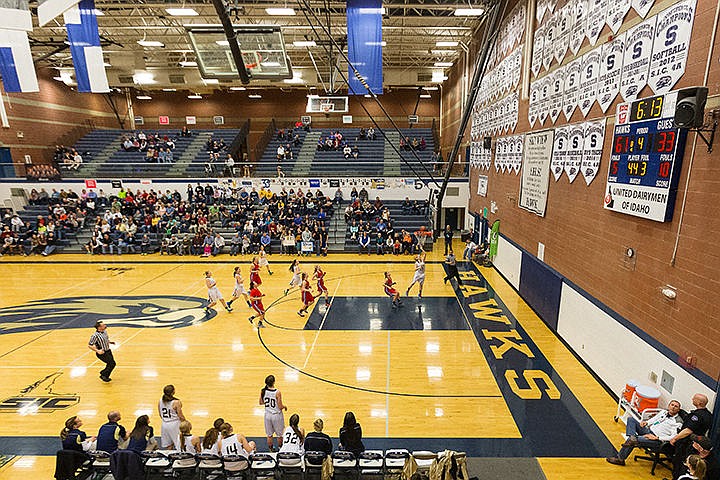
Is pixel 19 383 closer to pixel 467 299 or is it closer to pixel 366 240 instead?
pixel 467 299

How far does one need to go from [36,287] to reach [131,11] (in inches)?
559

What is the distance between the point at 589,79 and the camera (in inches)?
348

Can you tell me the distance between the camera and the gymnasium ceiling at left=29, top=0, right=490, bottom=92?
18.0 m

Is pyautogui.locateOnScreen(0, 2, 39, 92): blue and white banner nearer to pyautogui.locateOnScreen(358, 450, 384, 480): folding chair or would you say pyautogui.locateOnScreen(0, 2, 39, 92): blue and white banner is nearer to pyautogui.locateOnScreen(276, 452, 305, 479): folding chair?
pyautogui.locateOnScreen(276, 452, 305, 479): folding chair

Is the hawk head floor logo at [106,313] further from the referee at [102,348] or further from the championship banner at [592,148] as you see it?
the championship banner at [592,148]

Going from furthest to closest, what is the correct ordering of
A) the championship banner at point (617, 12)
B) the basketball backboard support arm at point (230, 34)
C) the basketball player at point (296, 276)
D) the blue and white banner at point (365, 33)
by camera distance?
1. the basketball player at point (296, 276)
2. the blue and white banner at point (365, 33)
3. the championship banner at point (617, 12)
4. the basketball backboard support arm at point (230, 34)

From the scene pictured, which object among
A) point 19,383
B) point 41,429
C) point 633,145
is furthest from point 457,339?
point 19,383

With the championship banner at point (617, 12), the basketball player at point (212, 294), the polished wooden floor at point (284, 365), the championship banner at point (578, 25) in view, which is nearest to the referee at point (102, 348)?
the polished wooden floor at point (284, 365)

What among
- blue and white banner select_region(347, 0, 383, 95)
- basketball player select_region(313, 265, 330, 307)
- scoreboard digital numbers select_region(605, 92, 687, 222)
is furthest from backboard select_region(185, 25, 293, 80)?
scoreboard digital numbers select_region(605, 92, 687, 222)

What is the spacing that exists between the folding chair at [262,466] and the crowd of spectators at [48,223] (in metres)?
21.0

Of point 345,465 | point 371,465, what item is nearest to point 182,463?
point 345,465

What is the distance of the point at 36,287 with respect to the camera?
49.1ft

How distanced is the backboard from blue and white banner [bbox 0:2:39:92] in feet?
14.5

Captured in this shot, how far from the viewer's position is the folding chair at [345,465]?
514cm
